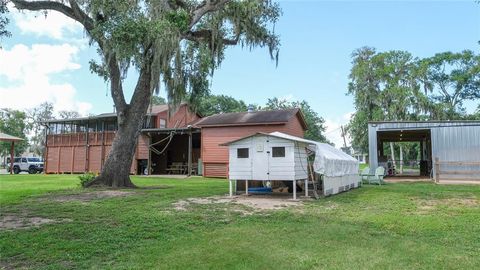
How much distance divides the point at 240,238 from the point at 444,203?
6.71m

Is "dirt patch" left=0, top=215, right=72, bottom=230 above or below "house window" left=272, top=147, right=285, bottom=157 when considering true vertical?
below

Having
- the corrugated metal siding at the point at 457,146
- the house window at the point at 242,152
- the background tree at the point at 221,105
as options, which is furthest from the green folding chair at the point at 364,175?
the background tree at the point at 221,105

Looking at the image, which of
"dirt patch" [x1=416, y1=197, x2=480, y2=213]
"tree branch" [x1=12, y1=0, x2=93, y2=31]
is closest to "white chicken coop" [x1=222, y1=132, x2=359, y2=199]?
"dirt patch" [x1=416, y1=197, x2=480, y2=213]

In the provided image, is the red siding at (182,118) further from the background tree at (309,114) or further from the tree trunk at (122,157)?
the background tree at (309,114)

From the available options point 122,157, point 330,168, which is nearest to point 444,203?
point 330,168

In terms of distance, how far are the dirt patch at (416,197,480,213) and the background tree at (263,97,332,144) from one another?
3482 cm

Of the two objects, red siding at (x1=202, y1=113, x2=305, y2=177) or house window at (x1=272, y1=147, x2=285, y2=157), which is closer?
house window at (x1=272, y1=147, x2=285, y2=157)

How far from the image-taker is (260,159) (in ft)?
35.5

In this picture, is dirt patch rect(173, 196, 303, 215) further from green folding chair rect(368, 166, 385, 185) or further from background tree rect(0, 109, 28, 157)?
background tree rect(0, 109, 28, 157)

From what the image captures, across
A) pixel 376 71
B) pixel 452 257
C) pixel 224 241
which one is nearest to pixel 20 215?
pixel 224 241

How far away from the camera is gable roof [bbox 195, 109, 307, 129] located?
2120 centimetres

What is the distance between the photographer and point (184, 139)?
29.3 m

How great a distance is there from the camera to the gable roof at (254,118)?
2120 centimetres

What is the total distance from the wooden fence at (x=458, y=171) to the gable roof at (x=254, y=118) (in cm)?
798
